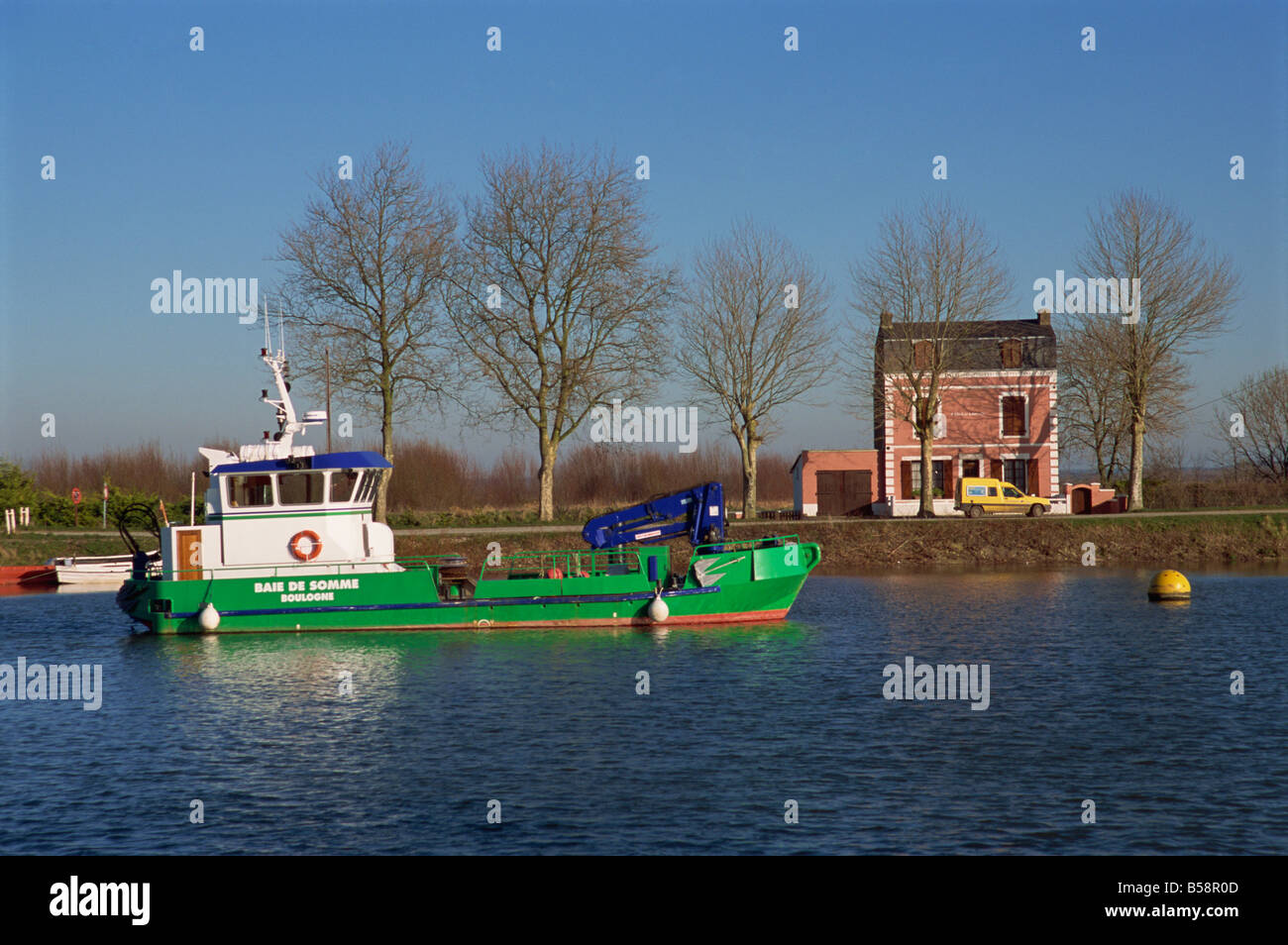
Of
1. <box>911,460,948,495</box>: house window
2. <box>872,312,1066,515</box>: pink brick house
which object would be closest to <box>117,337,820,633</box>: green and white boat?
<box>872,312,1066,515</box>: pink brick house

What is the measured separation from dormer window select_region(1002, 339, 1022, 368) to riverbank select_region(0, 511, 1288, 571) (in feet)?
43.3

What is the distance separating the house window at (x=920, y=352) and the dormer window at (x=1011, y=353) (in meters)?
5.93

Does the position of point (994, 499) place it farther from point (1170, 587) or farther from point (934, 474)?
point (1170, 587)

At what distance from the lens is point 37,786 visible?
47.4ft

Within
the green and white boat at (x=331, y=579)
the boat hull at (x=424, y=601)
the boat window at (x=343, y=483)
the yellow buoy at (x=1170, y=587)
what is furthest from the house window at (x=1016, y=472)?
the boat window at (x=343, y=483)

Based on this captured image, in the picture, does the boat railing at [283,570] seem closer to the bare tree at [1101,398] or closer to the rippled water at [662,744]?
the rippled water at [662,744]

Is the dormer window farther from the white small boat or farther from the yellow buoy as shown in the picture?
the white small boat

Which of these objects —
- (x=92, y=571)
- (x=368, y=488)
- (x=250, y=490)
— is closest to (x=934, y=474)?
(x=368, y=488)

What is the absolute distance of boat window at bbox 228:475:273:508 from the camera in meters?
27.5

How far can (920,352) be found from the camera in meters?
55.1

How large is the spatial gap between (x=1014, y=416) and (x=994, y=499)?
703cm

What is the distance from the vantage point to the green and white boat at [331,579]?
27359 mm
